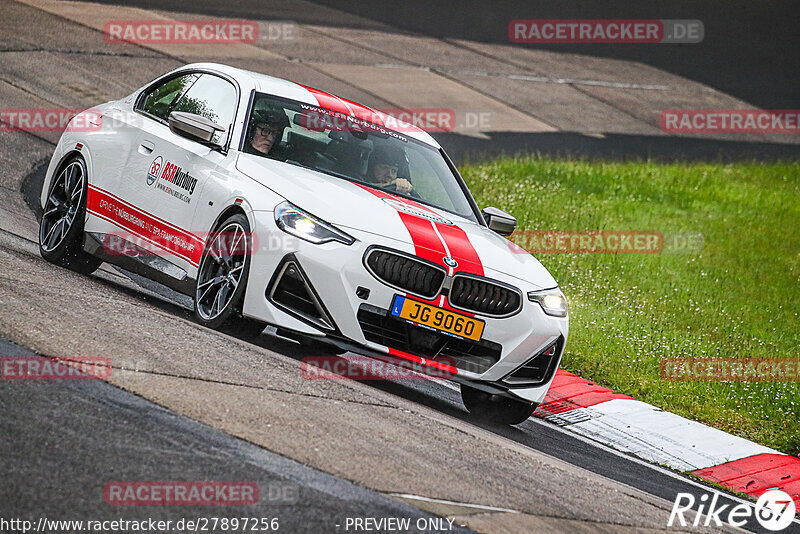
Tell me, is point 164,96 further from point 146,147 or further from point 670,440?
point 670,440

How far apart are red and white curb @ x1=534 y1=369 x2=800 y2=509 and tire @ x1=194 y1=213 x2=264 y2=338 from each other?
9.59ft

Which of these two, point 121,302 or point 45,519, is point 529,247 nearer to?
point 121,302

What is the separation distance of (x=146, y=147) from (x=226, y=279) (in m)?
1.68

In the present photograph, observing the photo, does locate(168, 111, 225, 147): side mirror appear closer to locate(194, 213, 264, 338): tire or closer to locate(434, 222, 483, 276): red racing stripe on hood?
locate(194, 213, 264, 338): tire

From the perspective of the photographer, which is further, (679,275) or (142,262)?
(679,275)

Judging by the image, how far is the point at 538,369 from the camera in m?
7.57

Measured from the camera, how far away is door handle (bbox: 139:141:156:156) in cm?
845

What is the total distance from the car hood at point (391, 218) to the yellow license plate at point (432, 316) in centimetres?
30

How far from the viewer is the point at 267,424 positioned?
581cm

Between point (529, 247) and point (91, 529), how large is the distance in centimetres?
981

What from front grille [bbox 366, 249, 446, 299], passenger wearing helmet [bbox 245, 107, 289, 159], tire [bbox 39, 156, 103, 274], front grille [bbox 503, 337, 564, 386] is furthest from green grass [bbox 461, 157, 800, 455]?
tire [bbox 39, 156, 103, 274]

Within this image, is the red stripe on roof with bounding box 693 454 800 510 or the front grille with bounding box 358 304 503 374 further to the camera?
the red stripe on roof with bounding box 693 454 800 510

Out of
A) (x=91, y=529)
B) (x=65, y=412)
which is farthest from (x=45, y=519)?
(x=65, y=412)

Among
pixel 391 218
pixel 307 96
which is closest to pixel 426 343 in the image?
pixel 391 218
